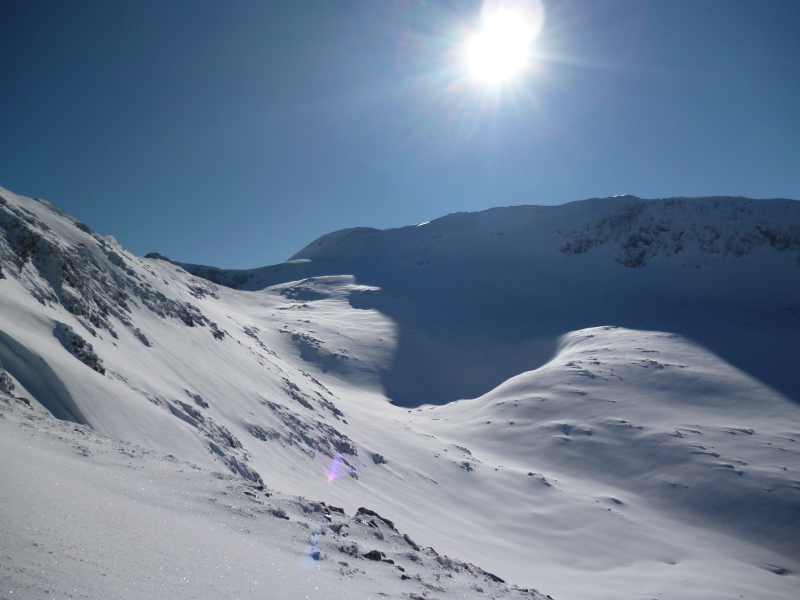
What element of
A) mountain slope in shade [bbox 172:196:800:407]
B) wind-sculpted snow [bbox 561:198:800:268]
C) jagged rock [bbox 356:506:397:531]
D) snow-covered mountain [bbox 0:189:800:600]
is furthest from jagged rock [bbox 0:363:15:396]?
wind-sculpted snow [bbox 561:198:800:268]

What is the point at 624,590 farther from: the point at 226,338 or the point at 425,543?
the point at 226,338

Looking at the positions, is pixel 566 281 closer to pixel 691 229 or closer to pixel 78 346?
pixel 691 229

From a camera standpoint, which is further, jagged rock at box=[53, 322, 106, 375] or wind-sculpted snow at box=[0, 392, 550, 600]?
jagged rock at box=[53, 322, 106, 375]

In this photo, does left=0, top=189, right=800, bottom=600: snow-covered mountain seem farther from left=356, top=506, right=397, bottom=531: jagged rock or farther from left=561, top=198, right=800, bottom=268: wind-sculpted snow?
left=561, top=198, right=800, bottom=268: wind-sculpted snow

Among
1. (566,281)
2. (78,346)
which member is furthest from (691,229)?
(78,346)

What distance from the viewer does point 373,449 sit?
1631 centimetres

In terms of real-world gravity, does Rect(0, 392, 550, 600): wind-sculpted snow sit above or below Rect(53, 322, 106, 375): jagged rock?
below

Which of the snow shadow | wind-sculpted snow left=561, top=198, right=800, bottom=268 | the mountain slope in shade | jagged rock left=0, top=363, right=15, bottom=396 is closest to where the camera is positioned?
jagged rock left=0, top=363, right=15, bottom=396

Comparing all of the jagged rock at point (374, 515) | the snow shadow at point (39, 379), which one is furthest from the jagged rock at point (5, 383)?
the jagged rock at point (374, 515)

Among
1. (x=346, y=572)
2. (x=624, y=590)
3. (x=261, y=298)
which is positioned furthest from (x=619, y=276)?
(x=346, y=572)

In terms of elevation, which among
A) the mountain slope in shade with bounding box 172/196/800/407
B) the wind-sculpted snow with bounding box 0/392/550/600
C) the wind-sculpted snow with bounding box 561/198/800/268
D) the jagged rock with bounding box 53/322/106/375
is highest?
the wind-sculpted snow with bounding box 561/198/800/268

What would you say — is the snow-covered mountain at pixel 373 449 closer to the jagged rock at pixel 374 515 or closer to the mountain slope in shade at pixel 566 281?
the jagged rock at pixel 374 515

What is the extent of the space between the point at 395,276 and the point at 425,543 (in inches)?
2174

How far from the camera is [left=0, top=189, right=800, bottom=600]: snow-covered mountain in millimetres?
3641
